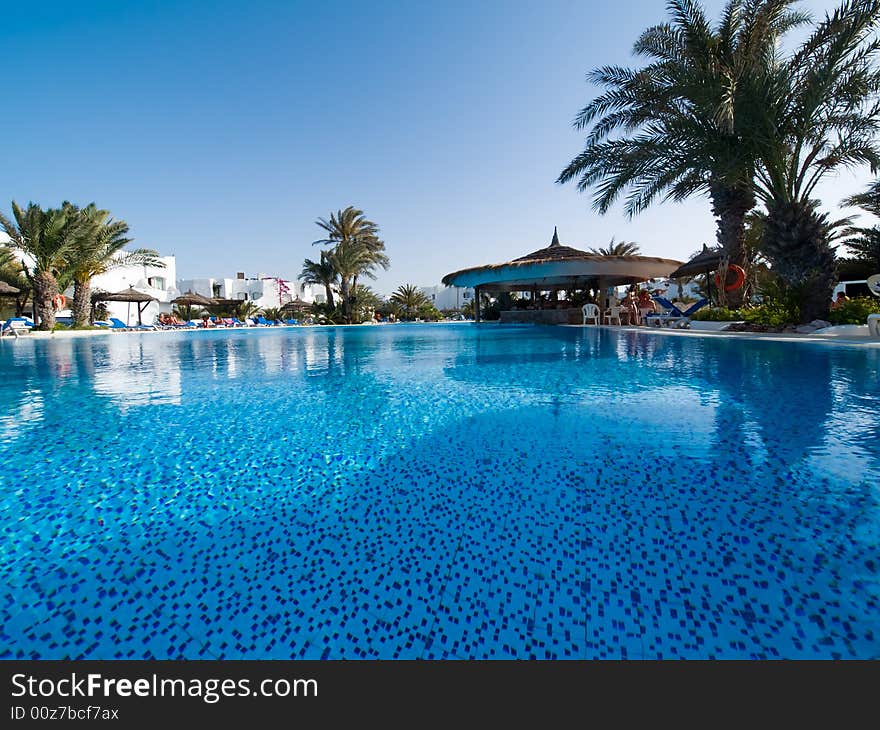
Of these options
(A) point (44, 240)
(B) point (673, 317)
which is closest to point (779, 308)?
(B) point (673, 317)

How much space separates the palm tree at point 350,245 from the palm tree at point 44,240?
48.0 ft

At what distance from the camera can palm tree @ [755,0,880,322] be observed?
862cm

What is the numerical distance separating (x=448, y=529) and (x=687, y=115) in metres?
13.0

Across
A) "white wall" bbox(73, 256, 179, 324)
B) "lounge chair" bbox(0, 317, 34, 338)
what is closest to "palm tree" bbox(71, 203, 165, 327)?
"lounge chair" bbox(0, 317, 34, 338)

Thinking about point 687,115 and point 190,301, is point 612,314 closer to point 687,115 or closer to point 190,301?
point 687,115

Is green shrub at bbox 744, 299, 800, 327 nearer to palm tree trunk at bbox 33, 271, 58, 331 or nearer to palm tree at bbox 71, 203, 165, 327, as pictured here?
palm tree at bbox 71, 203, 165, 327

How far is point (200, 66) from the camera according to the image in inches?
571

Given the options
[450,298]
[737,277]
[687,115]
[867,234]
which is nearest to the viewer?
[687,115]

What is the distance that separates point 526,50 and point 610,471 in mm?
13826

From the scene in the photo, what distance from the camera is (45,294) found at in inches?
743

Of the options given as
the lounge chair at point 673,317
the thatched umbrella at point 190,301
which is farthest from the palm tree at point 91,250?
the lounge chair at point 673,317

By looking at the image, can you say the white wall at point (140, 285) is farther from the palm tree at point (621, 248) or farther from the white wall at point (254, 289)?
the palm tree at point (621, 248)

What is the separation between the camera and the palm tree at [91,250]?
1978 centimetres
